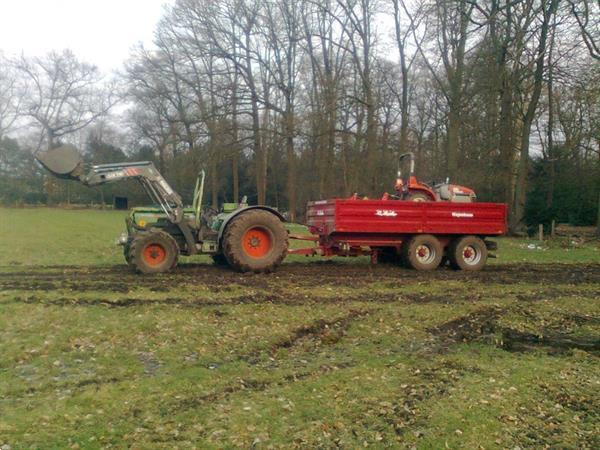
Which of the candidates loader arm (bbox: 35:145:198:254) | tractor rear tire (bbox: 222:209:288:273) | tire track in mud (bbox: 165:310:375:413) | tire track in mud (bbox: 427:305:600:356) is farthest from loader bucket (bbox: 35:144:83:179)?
tire track in mud (bbox: 427:305:600:356)

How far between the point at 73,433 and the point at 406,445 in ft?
8.56

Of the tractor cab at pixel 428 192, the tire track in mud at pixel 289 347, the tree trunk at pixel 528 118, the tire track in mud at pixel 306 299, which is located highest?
the tree trunk at pixel 528 118

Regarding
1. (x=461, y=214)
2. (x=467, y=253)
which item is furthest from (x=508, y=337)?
(x=467, y=253)

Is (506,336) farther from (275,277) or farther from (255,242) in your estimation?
(255,242)

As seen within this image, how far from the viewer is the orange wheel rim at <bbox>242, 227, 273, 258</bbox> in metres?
12.7

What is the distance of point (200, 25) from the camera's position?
33281mm

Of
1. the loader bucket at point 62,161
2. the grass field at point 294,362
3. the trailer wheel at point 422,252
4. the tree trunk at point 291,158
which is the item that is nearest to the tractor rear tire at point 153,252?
the grass field at point 294,362

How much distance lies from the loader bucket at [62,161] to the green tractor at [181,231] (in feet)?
1.05

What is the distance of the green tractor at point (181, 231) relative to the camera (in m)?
12.0

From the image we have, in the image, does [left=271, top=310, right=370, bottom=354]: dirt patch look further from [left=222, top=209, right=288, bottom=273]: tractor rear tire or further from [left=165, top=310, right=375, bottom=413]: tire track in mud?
[left=222, top=209, right=288, bottom=273]: tractor rear tire

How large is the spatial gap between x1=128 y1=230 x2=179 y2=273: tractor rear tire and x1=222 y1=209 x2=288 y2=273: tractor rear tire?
3.69 ft

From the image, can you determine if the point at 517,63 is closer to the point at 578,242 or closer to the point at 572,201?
the point at 578,242

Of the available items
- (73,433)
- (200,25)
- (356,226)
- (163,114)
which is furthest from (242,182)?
(73,433)

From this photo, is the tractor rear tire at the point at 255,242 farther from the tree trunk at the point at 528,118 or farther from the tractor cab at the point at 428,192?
the tree trunk at the point at 528,118
